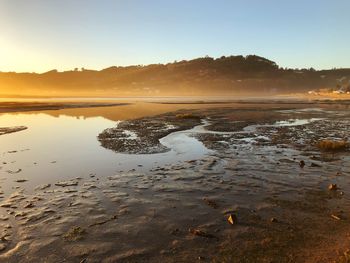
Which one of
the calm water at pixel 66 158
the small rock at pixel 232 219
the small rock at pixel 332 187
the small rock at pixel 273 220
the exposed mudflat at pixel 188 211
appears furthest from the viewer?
the calm water at pixel 66 158

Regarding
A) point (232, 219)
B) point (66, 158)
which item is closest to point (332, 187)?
point (232, 219)

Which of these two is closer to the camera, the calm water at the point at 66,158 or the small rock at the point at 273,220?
the small rock at the point at 273,220

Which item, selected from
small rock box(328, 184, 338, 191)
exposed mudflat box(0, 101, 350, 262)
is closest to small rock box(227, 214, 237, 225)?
exposed mudflat box(0, 101, 350, 262)

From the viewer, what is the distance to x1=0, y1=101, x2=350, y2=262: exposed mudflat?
24.3 feet

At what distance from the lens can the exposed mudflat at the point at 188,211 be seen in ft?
24.3

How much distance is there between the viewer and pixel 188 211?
387 inches

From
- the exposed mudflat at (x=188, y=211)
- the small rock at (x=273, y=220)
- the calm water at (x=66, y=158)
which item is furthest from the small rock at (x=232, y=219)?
the calm water at (x=66, y=158)

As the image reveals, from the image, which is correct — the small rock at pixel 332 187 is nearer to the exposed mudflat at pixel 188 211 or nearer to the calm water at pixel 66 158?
the exposed mudflat at pixel 188 211

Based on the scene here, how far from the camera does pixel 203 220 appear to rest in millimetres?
9094

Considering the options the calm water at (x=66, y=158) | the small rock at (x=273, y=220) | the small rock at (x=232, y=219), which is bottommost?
the small rock at (x=273, y=220)

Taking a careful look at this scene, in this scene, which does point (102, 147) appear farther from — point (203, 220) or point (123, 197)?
point (203, 220)

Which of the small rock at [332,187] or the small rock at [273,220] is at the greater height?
the small rock at [332,187]

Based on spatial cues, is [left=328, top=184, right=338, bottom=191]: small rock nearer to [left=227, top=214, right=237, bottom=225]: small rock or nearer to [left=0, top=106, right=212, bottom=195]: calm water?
[left=227, top=214, right=237, bottom=225]: small rock

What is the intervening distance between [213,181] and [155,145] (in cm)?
847
